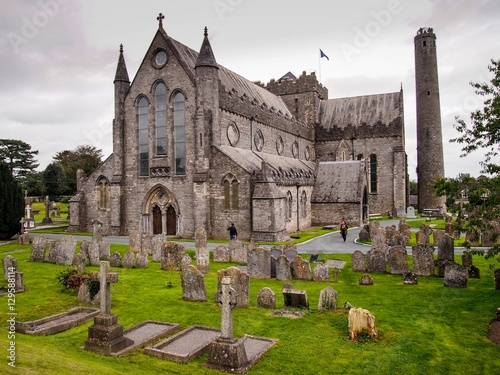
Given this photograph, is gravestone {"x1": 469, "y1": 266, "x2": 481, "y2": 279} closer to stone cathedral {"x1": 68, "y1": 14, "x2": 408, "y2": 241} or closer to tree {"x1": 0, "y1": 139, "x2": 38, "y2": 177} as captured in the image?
stone cathedral {"x1": 68, "y1": 14, "x2": 408, "y2": 241}

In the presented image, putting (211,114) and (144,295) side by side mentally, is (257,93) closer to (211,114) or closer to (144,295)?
(211,114)

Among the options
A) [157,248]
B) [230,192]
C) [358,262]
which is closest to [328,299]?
[358,262]

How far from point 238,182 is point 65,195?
48.7 m

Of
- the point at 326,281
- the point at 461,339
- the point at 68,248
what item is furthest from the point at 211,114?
the point at 461,339

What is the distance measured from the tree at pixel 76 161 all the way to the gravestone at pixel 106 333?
56.9m

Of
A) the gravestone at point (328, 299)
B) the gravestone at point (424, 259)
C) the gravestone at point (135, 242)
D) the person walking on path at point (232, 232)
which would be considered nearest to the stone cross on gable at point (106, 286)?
the gravestone at point (328, 299)

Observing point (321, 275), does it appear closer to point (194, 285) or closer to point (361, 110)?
point (194, 285)

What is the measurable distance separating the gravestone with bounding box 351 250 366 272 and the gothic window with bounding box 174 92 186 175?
14.8m

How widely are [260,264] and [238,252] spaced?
3.28 metres

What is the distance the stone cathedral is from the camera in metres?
26.6

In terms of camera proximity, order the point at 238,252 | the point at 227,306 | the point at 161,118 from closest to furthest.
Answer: the point at 227,306 → the point at 238,252 → the point at 161,118

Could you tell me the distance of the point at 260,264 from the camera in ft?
52.6

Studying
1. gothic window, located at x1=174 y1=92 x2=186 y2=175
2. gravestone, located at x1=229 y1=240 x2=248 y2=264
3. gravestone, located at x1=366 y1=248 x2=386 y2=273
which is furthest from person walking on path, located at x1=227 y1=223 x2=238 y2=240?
gravestone, located at x1=366 y1=248 x2=386 y2=273

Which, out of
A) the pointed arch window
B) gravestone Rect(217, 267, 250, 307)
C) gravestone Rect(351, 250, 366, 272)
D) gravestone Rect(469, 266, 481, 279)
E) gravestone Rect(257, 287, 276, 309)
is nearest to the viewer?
gravestone Rect(257, 287, 276, 309)
